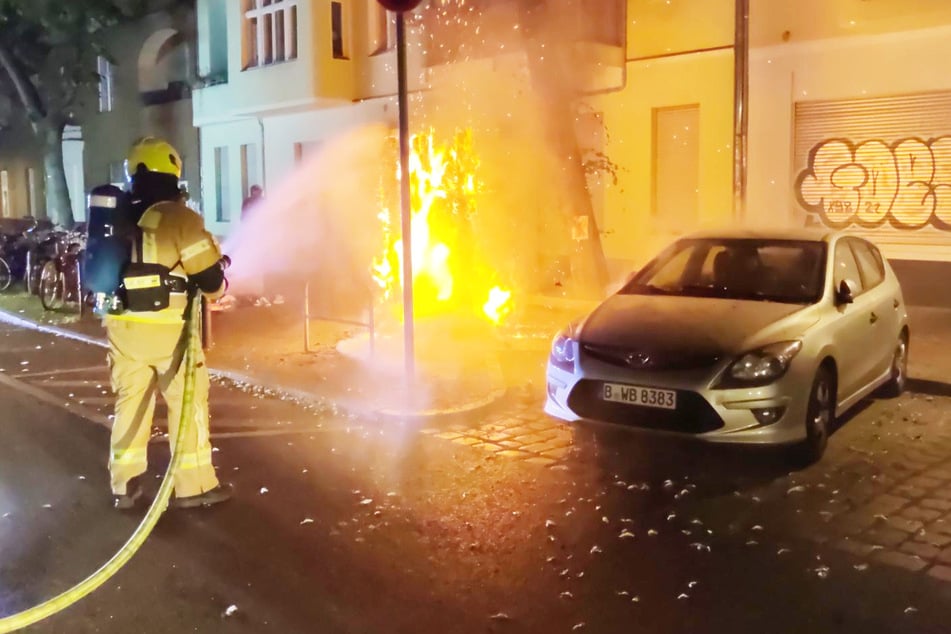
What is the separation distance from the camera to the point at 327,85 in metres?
18.7

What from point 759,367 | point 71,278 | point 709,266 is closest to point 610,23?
point 709,266

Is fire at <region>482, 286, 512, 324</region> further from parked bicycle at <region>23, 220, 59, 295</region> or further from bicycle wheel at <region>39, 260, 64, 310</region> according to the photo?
parked bicycle at <region>23, 220, 59, 295</region>

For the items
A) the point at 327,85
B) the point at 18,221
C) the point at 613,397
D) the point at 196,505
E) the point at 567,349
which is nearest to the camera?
the point at 196,505

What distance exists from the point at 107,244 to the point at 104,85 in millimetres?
25868

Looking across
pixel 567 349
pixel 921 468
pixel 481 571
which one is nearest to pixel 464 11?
pixel 567 349

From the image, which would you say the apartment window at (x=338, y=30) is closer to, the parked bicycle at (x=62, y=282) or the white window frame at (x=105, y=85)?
the parked bicycle at (x=62, y=282)

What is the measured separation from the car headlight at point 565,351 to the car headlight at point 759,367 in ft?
3.63

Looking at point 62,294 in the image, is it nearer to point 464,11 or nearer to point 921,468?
point 464,11

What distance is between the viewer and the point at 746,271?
7.13 meters

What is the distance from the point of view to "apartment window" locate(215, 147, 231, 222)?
24.0 m

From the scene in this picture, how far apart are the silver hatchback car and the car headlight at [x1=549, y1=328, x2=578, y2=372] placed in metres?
0.01

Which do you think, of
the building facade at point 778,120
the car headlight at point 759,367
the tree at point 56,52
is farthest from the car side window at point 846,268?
the tree at point 56,52

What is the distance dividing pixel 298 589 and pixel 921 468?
14.2ft

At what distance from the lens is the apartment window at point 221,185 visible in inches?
944
